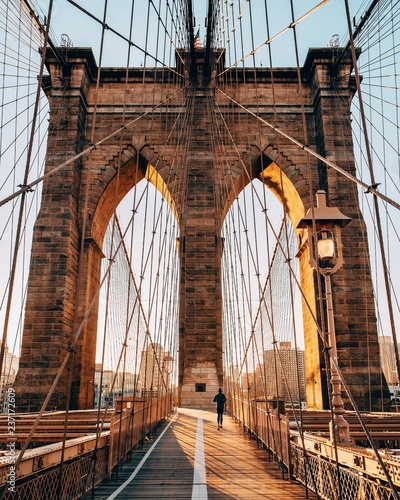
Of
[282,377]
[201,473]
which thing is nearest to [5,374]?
[282,377]

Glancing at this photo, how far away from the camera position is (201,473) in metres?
4.98

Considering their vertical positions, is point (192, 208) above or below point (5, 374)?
above

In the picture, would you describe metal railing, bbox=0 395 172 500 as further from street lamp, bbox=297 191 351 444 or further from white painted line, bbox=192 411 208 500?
street lamp, bbox=297 191 351 444

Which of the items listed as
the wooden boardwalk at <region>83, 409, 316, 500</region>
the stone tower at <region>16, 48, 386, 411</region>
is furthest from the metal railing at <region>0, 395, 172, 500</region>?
the stone tower at <region>16, 48, 386, 411</region>

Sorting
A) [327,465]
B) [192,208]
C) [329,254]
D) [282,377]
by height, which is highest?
[192,208]

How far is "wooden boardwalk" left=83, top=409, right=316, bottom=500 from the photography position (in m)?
4.11

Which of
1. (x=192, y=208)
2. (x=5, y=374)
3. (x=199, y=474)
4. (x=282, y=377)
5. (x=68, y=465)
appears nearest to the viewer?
(x=68, y=465)

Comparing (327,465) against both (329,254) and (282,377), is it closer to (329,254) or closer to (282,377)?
(329,254)

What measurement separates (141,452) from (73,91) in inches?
552

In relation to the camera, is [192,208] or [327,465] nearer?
[327,465]

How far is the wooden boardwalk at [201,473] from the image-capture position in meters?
4.11

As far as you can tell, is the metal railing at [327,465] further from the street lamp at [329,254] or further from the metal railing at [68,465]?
the metal railing at [68,465]

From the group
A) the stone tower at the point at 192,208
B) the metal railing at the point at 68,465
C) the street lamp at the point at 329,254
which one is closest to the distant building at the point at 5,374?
the stone tower at the point at 192,208

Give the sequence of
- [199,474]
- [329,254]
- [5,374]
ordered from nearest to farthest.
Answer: [199,474], [329,254], [5,374]
